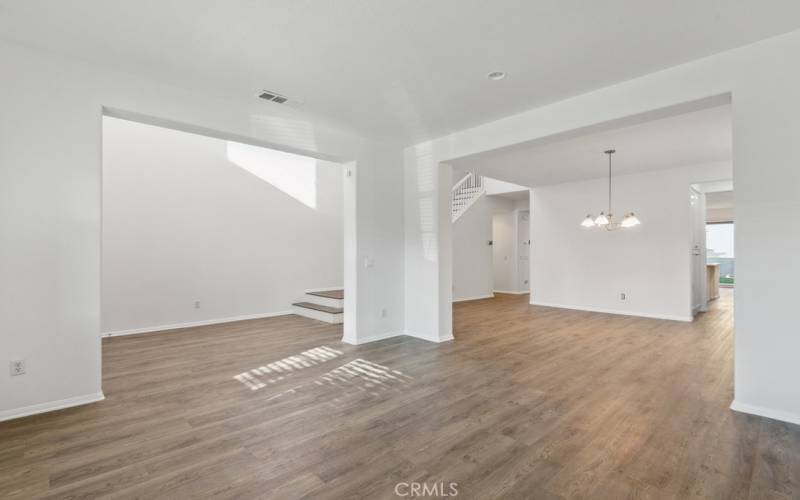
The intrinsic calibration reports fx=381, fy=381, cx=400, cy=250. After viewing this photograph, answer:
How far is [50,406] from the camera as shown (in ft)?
9.52

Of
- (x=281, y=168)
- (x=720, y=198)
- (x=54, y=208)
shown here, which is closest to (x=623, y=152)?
(x=720, y=198)

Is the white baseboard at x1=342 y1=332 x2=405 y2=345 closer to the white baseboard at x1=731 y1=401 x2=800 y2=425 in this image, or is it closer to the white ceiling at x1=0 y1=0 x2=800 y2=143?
the white ceiling at x1=0 y1=0 x2=800 y2=143

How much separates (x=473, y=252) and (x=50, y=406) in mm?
8187

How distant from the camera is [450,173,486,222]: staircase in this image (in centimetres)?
969

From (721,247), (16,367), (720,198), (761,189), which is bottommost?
(16,367)

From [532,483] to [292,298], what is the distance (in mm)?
6110

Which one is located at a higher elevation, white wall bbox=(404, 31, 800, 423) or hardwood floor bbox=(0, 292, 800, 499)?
white wall bbox=(404, 31, 800, 423)

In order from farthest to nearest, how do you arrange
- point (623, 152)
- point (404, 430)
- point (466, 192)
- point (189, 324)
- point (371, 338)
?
point (466, 192) → point (189, 324) → point (623, 152) → point (371, 338) → point (404, 430)

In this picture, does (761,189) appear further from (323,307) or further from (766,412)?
(323,307)

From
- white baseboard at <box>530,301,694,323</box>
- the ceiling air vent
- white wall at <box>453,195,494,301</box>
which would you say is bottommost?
white baseboard at <box>530,301,694,323</box>

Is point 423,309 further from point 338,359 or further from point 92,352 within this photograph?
point 92,352

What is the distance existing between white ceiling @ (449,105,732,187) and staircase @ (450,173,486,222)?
6.76 ft

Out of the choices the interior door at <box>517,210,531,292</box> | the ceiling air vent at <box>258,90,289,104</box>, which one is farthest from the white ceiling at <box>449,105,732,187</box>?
the interior door at <box>517,210,531,292</box>

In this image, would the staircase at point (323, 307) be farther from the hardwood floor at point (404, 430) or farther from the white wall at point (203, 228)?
the hardwood floor at point (404, 430)
